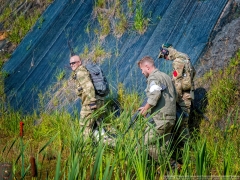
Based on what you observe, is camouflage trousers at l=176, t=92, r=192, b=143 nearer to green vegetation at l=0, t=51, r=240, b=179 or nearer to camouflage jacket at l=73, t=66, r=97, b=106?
green vegetation at l=0, t=51, r=240, b=179

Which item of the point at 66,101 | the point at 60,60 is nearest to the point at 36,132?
the point at 66,101

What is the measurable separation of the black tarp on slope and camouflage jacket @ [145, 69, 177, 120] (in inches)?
80.7

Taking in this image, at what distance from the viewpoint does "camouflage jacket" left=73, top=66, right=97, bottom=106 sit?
24.3ft

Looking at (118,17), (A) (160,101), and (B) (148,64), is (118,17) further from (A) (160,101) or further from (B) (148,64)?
(A) (160,101)

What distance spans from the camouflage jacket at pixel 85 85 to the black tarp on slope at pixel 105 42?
4.37 ft

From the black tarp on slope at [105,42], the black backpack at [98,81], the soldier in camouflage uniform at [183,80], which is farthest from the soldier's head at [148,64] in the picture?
the black tarp on slope at [105,42]

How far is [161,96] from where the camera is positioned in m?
6.32

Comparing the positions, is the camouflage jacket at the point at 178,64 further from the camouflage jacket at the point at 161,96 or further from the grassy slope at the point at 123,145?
the camouflage jacket at the point at 161,96

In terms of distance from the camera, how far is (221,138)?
21.1 feet

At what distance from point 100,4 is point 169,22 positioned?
7.39ft

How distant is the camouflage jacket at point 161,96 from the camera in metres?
6.21

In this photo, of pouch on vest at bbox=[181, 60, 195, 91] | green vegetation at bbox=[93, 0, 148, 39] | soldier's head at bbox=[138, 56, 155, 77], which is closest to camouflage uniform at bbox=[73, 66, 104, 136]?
soldier's head at bbox=[138, 56, 155, 77]

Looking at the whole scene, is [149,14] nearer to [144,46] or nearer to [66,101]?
[144,46]

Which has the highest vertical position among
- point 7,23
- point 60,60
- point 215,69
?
point 7,23
